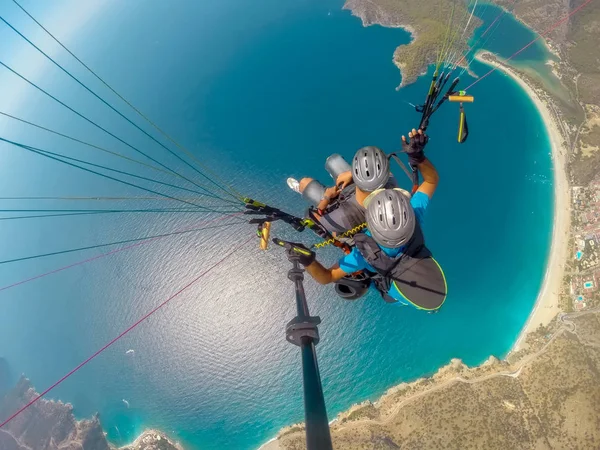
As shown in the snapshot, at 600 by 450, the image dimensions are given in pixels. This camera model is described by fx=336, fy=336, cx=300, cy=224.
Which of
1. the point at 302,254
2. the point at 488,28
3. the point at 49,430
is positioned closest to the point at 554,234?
the point at 488,28

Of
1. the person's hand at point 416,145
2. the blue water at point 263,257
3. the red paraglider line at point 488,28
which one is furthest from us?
the red paraglider line at point 488,28

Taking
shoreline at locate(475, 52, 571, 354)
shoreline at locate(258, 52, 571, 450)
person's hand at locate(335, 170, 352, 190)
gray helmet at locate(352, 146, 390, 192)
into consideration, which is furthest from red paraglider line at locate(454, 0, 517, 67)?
gray helmet at locate(352, 146, 390, 192)

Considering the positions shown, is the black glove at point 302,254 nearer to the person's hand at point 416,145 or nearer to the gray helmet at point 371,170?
the gray helmet at point 371,170

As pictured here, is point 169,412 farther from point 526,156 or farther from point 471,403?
point 526,156

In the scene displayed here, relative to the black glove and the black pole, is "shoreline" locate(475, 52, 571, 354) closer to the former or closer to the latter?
the black pole

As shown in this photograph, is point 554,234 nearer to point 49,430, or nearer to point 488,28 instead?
point 488,28

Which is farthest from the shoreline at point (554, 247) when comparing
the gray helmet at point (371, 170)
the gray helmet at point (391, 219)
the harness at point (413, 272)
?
the gray helmet at point (391, 219)
